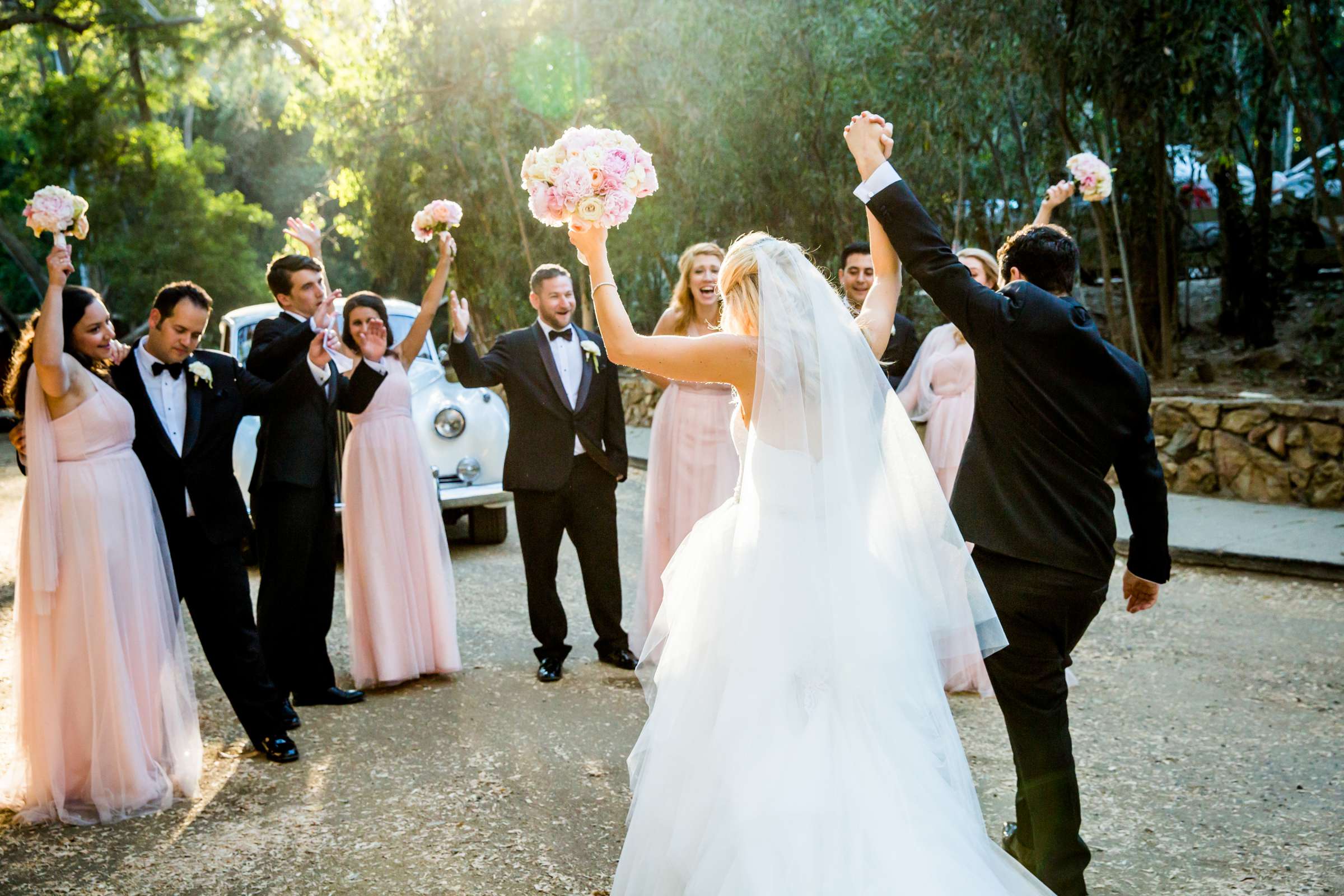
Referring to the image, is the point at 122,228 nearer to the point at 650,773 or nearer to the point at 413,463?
the point at 413,463

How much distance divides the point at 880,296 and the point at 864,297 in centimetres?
278

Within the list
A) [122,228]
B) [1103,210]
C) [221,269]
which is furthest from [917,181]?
[122,228]

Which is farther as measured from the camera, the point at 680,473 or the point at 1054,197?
the point at 680,473

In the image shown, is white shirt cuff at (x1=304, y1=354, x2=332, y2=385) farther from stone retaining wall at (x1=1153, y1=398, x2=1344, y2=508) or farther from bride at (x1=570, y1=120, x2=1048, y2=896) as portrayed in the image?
stone retaining wall at (x1=1153, y1=398, x2=1344, y2=508)

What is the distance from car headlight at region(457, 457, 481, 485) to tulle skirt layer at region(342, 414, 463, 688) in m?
3.25

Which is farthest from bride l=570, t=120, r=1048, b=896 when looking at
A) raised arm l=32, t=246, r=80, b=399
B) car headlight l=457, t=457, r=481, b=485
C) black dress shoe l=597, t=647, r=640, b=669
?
car headlight l=457, t=457, r=481, b=485

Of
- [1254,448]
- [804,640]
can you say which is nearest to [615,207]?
[804,640]

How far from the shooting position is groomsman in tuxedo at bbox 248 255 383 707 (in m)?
5.89

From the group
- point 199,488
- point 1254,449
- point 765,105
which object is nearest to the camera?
point 199,488

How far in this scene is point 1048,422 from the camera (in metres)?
3.44

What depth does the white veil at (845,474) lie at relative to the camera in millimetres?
3322

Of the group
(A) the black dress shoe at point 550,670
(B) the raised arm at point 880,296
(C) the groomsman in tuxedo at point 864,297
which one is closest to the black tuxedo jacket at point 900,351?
(C) the groomsman in tuxedo at point 864,297

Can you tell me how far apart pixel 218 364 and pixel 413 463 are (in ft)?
4.57

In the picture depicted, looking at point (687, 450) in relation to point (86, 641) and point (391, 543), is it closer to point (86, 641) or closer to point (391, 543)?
point (391, 543)
